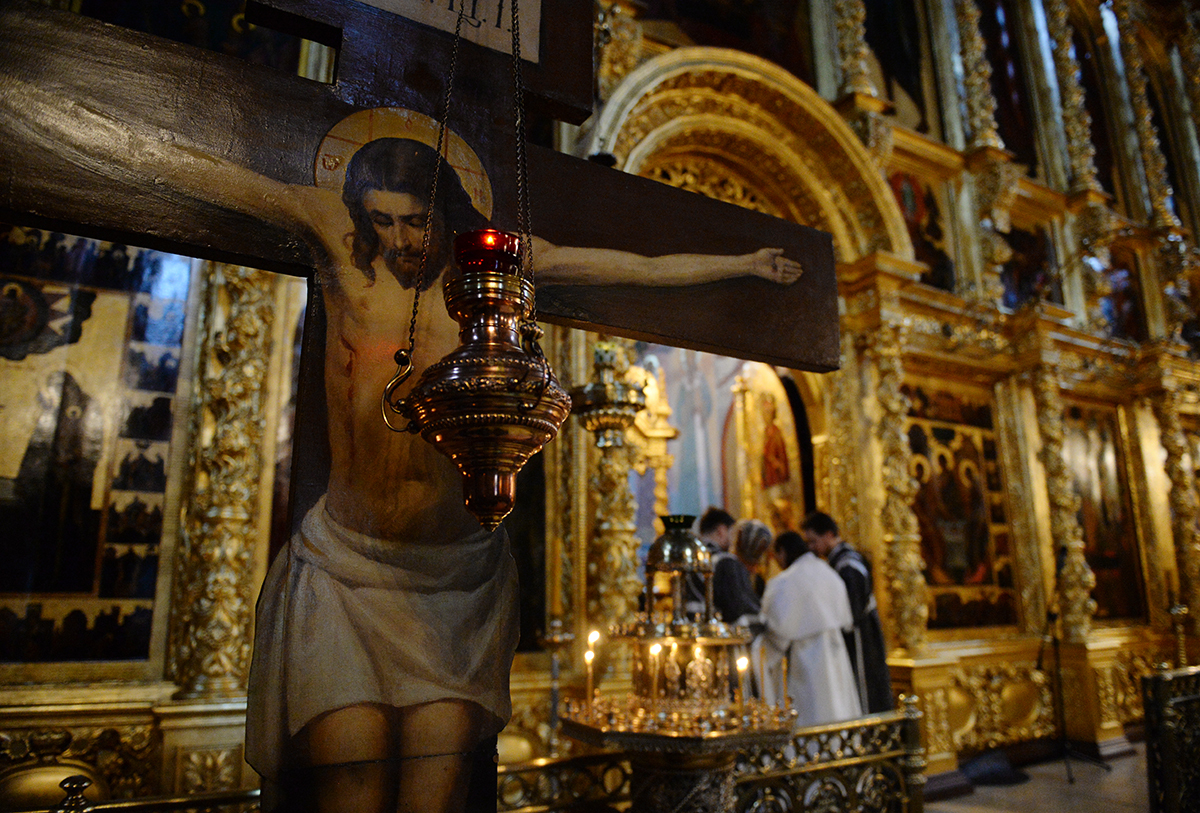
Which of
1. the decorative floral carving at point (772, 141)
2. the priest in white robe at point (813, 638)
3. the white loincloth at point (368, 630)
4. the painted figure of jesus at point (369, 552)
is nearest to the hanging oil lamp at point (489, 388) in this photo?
the painted figure of jesus at point (369, 552)

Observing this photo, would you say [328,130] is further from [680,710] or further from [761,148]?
[761,148]

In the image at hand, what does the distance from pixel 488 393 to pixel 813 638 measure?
376cm

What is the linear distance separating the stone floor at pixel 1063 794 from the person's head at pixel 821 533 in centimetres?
200

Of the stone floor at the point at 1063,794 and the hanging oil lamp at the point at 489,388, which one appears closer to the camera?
the hanging oil lamp at the point at 489,388

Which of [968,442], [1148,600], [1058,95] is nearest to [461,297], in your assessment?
[968,442]

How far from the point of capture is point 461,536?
197 cm

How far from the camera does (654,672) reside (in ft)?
10.2

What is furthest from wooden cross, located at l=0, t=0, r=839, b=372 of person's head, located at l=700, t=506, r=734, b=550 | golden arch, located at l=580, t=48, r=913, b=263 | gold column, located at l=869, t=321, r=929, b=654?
gold column, located at l=869, t=321, r=929, b=654

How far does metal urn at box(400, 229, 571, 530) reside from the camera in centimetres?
148

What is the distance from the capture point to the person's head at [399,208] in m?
1.97

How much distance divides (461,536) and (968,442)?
7.03m

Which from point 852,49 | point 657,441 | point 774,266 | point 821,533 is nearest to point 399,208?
point 774,266

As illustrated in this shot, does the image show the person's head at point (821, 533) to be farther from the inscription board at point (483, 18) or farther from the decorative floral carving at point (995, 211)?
the decorative floral carving at point (995, 211)

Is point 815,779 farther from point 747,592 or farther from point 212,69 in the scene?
point 212,69
